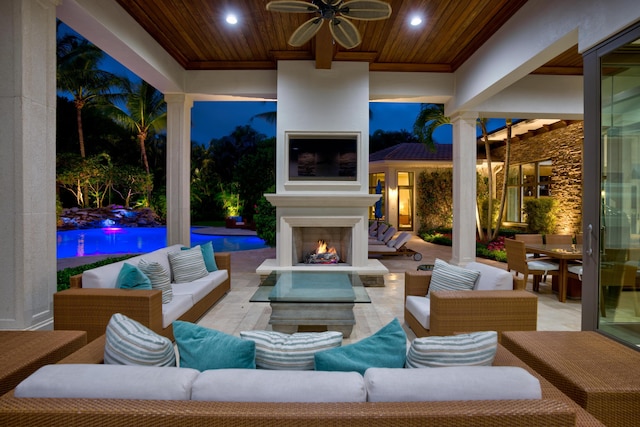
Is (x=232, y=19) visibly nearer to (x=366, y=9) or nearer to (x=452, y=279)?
(x=366, y=9)

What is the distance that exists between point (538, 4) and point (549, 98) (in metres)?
3.36

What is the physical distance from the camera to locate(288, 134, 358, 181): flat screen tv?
644 cm

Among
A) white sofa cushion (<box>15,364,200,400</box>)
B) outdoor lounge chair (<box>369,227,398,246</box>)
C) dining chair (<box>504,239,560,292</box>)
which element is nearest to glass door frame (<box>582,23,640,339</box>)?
dining chair (<box>504,239,560,292</box>)

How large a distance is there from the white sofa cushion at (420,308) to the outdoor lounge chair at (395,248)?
4.30 meters

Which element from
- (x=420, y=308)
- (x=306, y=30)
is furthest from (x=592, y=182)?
(x=306, y=30)

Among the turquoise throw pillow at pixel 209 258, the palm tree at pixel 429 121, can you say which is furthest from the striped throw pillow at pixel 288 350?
the palm tree at pixel 429 121

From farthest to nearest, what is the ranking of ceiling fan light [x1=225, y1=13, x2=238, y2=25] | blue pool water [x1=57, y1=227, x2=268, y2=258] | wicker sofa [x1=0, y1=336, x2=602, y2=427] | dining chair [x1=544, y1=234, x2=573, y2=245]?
blue pool water [x1=57, y1=227, x2=268, y2=258]
dining chair [x1=544, y1=234, x2=573, y2=245]
ceiling fan light [x1=225, y1=13, x2=238, y2=25]
wicker sofa [x1=0, y1=336, x2=602, y2=427]

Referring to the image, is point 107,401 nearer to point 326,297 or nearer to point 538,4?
point 326,297

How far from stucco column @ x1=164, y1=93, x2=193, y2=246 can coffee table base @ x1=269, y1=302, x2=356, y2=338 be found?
3803 millimetres

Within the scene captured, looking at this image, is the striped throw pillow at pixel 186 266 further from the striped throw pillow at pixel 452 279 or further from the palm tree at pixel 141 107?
the palm tree at pixel 141 107

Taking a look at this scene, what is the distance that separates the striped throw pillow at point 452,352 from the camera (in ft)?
5.20

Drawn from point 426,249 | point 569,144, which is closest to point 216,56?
point 426,249

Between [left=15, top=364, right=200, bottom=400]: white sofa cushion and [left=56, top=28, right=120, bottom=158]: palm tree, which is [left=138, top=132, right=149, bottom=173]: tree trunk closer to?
[left=56, top=28, right=120, bottom=158]: palm tree

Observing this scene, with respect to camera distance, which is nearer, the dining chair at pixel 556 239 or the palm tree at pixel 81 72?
the dining chair at pixel 556 239
